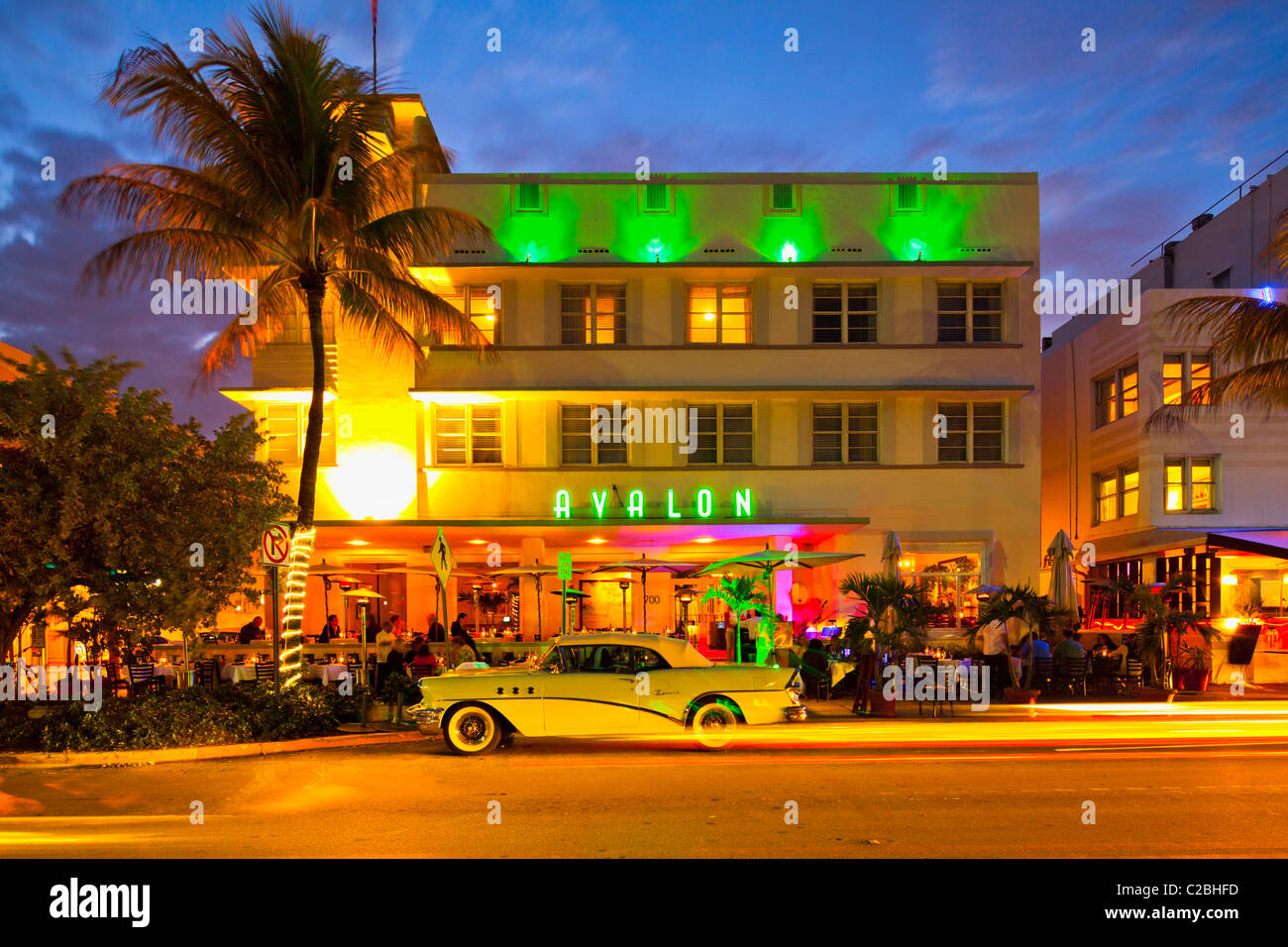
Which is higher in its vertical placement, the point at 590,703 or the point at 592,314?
the point at 592,314

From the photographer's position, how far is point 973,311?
27.1m

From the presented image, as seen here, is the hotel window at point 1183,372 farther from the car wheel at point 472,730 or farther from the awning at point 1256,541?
the car wheel at point 472,730

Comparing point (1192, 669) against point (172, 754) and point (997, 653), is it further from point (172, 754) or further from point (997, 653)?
point (172, 754)

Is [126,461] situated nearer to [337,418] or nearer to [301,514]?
[301,514]

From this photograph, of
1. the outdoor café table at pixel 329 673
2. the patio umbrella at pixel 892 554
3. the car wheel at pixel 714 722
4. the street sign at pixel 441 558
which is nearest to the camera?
the car wheel at pixel 714 722

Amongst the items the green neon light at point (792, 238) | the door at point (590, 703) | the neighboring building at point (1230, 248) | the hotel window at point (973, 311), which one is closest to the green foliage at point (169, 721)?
the door at point (590, 703)

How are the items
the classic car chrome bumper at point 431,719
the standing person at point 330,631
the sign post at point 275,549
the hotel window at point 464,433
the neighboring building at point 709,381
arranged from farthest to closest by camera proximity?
the hotel window at point 464,433 < the neighboring building at point 709,381 < the standing person at point 330,631 < the sign post at point 275,549 < the classic car chrome bumper at point 431,719

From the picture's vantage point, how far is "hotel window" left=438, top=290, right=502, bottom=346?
1056 inches

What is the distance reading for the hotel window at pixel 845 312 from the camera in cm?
2712

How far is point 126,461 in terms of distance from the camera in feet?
42.4

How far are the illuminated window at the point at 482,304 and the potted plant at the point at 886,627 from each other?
46.3ft

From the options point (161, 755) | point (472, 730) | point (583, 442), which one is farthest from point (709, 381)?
point (161, 755)

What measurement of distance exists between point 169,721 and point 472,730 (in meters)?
4.16

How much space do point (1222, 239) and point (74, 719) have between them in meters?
36.0
